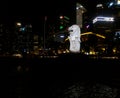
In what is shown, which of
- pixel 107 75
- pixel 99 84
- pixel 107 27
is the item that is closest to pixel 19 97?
pixel 99 84

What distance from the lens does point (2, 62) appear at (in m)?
25.7

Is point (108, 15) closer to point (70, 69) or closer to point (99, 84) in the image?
point (70, 69)

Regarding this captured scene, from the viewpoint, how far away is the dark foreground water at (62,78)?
13.6 m

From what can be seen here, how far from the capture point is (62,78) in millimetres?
19078

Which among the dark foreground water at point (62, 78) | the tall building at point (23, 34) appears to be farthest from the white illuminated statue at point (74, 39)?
the tall building at point (23, 34)

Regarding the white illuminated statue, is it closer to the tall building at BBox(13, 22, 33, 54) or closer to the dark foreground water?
the dark foreground water

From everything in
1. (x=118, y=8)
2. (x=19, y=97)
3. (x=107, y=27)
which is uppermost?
(x=118, y=8)

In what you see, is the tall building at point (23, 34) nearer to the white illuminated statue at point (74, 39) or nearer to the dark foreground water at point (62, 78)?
the white illuminated statue at point (74, 39)

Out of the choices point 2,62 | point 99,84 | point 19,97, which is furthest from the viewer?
point 2,62

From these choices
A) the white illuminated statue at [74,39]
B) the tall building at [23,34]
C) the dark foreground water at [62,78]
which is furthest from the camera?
the tall building at [23,34]

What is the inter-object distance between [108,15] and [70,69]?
5156cm

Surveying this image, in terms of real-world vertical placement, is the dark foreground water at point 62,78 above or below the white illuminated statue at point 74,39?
below

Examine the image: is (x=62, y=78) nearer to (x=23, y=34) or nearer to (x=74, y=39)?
(x=74, y=39)

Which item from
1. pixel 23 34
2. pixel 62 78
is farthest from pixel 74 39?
pixel 23 34
